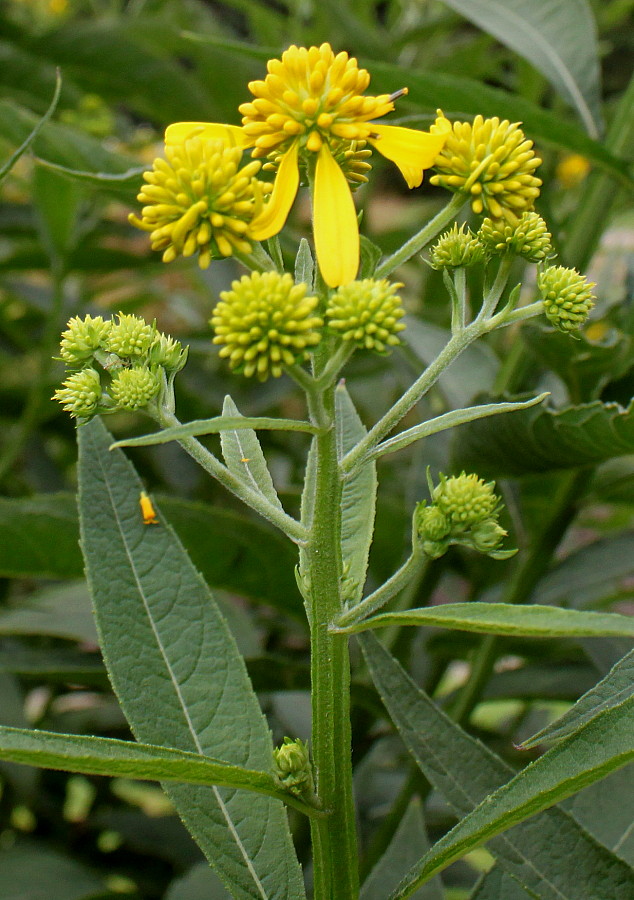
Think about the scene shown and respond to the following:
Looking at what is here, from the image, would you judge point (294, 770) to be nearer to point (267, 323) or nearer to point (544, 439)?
point (267, 323)

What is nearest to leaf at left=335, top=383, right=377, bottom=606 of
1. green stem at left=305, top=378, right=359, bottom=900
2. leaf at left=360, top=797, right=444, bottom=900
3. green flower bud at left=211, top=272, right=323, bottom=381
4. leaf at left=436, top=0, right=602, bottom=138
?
green stem at left=305, top=378, right=359, bottom=900

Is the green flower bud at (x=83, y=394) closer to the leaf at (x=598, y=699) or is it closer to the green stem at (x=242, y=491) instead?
the green stem at (x=242, y=491)

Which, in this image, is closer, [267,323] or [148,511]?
[267,323]

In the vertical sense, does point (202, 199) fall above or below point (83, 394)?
above

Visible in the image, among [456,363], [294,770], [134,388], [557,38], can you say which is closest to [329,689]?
[294,770]

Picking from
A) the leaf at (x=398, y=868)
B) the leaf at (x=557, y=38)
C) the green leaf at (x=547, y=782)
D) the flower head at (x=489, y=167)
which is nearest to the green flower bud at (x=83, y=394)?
the flower head at (x=489, y=167)

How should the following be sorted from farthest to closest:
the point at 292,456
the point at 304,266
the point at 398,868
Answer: the point at 292,456, the point at 398,868, the point at 304,266

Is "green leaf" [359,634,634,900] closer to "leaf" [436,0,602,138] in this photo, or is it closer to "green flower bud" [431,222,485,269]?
"green flower bud" [431,222,485,269]
